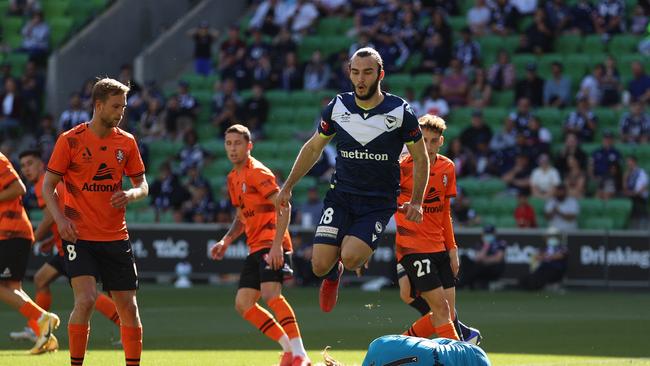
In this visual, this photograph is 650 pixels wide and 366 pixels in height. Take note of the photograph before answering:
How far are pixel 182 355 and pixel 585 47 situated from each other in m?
16.7

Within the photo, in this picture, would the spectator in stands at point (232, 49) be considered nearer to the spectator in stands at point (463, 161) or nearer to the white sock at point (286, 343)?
the spectator in stands at point (463, 161)

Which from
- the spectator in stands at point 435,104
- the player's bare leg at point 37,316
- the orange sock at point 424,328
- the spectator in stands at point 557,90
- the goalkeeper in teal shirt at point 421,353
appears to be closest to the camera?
the goalkeeper in teal shirt at point 421,353

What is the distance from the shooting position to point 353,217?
1106 centimetres

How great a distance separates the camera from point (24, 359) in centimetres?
1325

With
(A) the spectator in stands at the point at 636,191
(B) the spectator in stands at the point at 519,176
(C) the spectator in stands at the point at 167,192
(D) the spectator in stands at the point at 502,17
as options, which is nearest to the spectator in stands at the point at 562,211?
(B) the spectator in stands at the point at 519,176

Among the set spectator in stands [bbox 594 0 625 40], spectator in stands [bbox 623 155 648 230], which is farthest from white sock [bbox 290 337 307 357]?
spectator in stands [bbox 594 0 625 40]

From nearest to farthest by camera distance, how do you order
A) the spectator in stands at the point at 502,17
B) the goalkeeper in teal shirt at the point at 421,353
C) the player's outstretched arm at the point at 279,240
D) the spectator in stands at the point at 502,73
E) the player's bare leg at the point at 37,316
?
1. the goalkeeper in teal shirt at the point at 421,353
2. the player's outstretched arm at the point at 279,240
3. the player's bare leg at the point at 37,316
4. the spectator in stands at the point at 502,73
5. the spectator in stands at the point at 502,17

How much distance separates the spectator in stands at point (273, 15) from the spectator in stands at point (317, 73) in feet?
7.05

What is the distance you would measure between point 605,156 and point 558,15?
464 centimetres

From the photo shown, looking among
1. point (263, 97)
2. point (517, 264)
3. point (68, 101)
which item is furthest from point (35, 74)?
point (517, 264)

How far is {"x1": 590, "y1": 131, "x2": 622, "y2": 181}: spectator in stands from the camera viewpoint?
24922mm

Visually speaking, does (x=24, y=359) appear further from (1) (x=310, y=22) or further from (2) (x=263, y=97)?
(1) (x=310, y=22)

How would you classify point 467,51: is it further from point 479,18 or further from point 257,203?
point 257,203

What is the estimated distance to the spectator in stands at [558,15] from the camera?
28406mm
